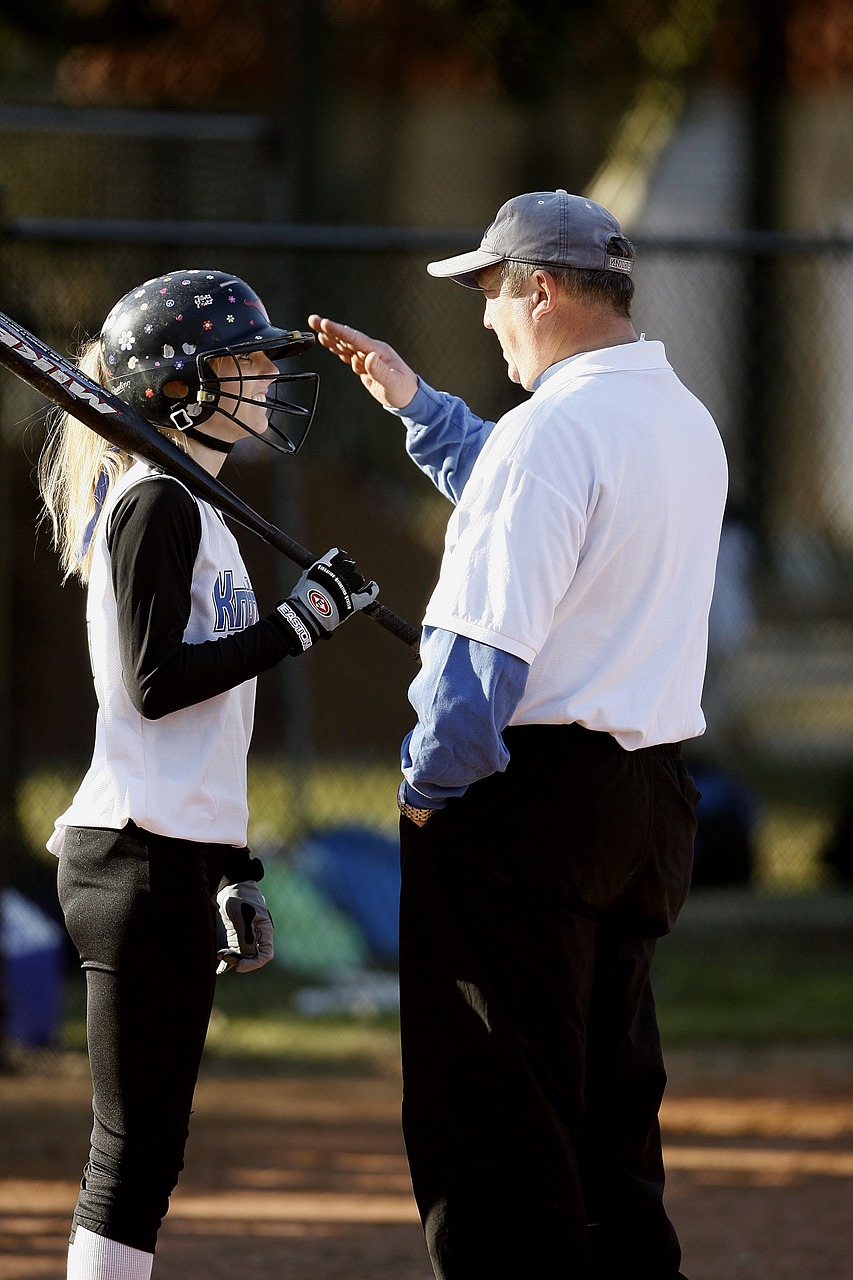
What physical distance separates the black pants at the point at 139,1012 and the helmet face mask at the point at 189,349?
76 cm

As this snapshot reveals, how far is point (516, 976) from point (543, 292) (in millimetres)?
1134

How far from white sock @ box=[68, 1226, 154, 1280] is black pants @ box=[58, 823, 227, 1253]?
15mm

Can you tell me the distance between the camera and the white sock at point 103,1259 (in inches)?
99.6

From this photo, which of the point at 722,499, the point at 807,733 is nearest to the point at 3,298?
the point at 722,499

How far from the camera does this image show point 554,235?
2.59 meters

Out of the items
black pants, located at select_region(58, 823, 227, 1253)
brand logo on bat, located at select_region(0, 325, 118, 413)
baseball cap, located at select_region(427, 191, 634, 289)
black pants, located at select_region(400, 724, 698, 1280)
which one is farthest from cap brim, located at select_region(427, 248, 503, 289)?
black pants, located at select_region(58, 823, 227, 1253)

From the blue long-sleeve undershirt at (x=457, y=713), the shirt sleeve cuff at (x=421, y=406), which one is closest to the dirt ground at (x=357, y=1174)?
the blue long-sleeve undershirt at (x=457, y=713)

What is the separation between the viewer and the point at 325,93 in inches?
351

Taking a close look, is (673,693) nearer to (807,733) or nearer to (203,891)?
(203,891)

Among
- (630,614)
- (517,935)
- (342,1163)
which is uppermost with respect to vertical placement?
(630,614)

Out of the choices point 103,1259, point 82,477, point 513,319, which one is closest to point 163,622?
point 82,477

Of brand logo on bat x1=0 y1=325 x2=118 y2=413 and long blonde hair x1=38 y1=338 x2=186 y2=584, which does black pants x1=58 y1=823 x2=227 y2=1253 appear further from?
brand logo on bat x1=0 y1=325 x2=118 y2=413

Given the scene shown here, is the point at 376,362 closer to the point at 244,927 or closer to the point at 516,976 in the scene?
the point at 244,927

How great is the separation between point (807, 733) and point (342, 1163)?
11.0 feet
